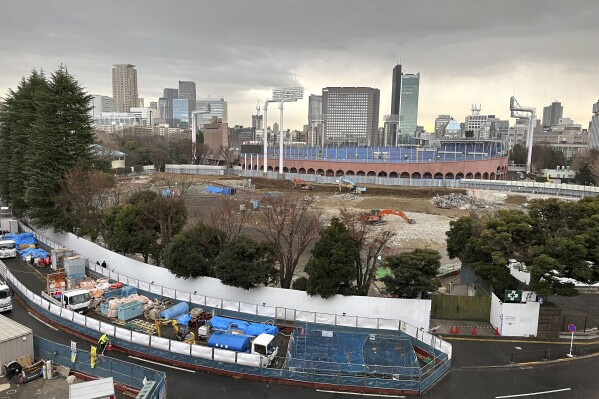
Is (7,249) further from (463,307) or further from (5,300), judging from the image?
(463,307)

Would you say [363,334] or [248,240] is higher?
[248,240]

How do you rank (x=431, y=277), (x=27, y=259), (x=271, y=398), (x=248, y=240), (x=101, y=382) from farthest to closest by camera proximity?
(x=27, y=259), (x=248, y=240), (x=431, y=277), (x=271, y=398), (x=101, y=382)

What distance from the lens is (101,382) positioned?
12.8 metres

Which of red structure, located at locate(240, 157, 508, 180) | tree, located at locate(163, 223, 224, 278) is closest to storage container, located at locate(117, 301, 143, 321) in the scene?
tree, located at locate(163, 223, 224, 278)

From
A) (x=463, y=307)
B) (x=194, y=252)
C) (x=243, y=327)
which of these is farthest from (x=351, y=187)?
(x=243, y=327)

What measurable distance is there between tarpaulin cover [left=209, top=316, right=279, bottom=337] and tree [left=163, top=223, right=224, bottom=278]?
459cm

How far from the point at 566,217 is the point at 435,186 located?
55.0m

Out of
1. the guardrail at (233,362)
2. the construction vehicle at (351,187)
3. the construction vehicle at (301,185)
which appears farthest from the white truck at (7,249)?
the construction vehicle at (351,187)

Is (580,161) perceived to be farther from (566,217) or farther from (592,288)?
(566,217)

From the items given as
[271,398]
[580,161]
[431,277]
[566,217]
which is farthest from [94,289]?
[580,161]

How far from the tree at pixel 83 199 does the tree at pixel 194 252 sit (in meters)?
12.6

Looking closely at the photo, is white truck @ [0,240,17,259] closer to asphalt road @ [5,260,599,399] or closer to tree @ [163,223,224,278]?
tree @ [163,223,224,278]

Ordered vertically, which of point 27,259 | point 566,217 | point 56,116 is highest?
point 56,116

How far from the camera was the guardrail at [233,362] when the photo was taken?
606 inches
